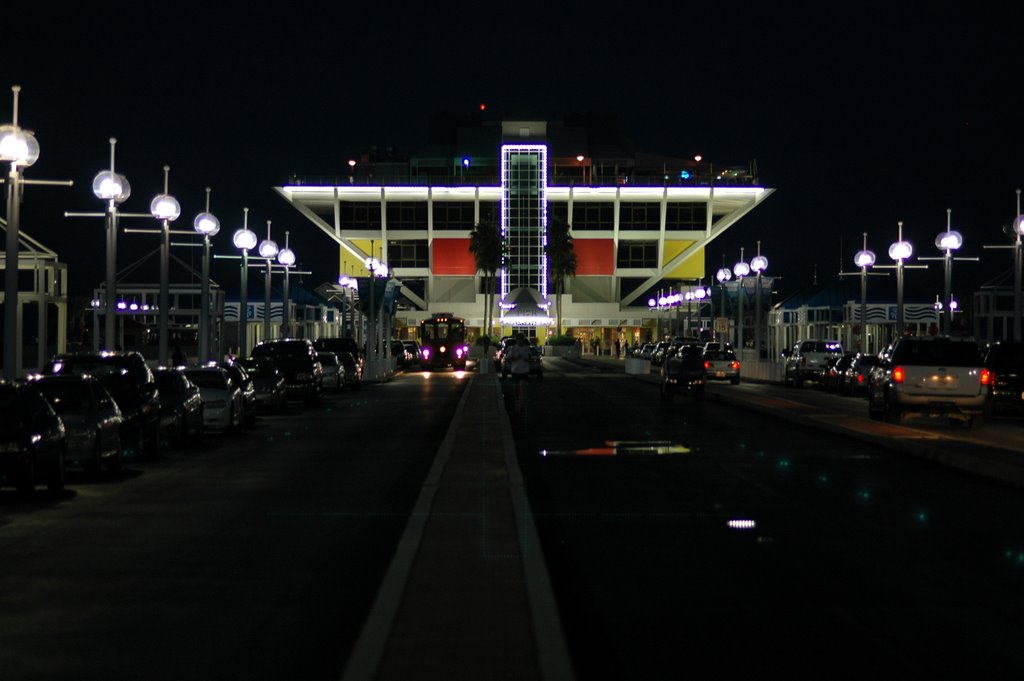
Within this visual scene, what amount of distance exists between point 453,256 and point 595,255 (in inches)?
563

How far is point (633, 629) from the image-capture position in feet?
30.1

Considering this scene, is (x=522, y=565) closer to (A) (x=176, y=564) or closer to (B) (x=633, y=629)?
(B) (x=633, y=629)

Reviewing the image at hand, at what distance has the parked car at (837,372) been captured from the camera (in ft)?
173

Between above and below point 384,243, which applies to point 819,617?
below

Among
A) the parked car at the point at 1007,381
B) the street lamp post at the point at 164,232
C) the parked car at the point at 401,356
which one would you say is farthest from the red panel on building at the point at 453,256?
the parked car at the point at 1007,381

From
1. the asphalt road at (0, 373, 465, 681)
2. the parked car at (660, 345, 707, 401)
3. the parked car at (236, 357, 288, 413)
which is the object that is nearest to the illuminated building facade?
the parked car at (660, 345, 707, 401)

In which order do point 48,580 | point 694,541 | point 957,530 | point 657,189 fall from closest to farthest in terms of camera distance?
point 48,580 < point 694,541 < point 957,530 < point 657,189

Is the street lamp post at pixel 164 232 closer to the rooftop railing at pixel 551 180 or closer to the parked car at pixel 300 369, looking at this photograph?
the parked car at pixel 300 369

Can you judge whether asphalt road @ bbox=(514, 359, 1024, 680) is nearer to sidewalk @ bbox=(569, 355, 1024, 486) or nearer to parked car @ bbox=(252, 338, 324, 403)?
sidewalk @ bbox=(569, 355, 1024, 486)

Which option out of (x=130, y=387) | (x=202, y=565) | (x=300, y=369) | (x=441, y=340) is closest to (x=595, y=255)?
(x=441, y=340)

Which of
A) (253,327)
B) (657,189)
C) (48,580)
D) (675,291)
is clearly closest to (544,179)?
(657,189)

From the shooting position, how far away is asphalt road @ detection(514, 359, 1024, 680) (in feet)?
27.6

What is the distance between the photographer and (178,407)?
25.8 m

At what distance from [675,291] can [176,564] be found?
118710 mm
